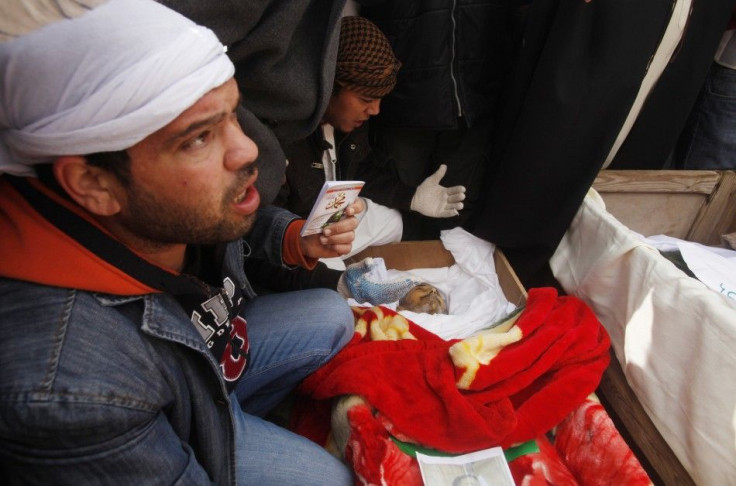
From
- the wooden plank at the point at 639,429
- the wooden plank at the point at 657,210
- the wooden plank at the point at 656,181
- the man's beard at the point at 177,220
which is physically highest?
the man's beard at the point at 177,220

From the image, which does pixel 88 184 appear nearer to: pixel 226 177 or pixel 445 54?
pixel 226 177

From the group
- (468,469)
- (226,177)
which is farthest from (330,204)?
(468,469)

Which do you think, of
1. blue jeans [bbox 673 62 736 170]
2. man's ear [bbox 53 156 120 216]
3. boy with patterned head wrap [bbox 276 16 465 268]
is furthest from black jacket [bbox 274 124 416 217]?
blue jeans [bbox 673 62 736 170]

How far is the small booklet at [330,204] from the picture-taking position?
2.93 ft

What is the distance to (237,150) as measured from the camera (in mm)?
674

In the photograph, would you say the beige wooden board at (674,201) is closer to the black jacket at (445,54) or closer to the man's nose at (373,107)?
the black jacket at (445,54)

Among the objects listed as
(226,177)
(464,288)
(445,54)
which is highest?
(445,54)

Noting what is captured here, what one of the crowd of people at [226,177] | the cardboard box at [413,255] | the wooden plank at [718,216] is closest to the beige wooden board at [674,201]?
the wooden plank at [718,216]

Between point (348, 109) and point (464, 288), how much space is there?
750 millimetres

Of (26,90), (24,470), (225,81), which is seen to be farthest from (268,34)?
(24,470)

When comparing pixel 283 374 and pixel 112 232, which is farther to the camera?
pixel 283 374

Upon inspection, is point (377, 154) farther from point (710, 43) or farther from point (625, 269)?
point (710, 43)

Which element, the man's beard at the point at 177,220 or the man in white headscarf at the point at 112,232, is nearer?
the man in white headscarf at the point at 112,232

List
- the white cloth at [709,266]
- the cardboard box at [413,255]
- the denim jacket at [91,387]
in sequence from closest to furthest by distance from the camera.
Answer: the denim jacket at [91,387]
the white cloth at [709,266]
the cardboard box at [413,255]
